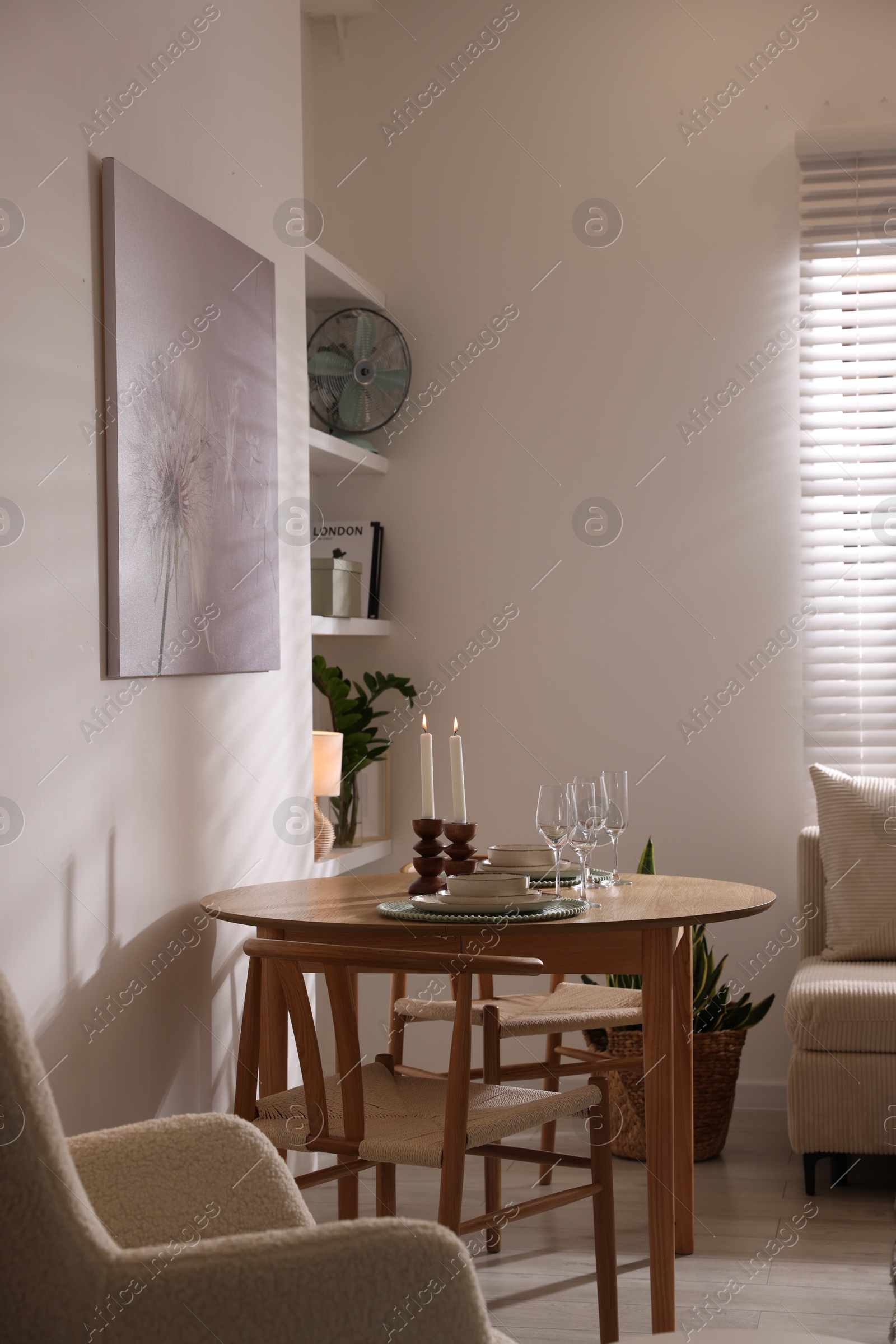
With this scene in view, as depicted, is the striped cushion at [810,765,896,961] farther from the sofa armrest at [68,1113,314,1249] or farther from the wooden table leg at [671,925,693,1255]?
the sofa armrest at [68,1113,314,1249]

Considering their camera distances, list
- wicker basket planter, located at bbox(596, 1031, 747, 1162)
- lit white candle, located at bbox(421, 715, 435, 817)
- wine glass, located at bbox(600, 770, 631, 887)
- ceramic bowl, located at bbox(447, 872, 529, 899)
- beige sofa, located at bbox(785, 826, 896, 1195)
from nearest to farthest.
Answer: ceramic bowl, located at bbox(447, 872, 529, 899), lit white candle, located at bbox(421, 715, 435, 817), wine glass, located at bbox(600, 770, 631, 887), beige sofa, located at bbox(785, 826, 896, 1195), wicker basket planter, located at bbox(596, 1031, 747, 1162)

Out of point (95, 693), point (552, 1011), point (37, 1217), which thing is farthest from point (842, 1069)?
point (37, 1217)

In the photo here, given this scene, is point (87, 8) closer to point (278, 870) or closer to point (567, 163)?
point (278, 870)

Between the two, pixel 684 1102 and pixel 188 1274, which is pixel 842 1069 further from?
pixel 188 1274

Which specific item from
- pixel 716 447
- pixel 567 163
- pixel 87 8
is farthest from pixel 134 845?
pixel 567 163

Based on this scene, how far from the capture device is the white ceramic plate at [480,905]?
224 centimetres

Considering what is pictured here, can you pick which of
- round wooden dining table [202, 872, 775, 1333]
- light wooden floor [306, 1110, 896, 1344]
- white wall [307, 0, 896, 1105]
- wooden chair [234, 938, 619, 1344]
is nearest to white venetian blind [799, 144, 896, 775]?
white wall [307, 0, 896, 1105]

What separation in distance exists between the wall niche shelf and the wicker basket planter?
4.21ft

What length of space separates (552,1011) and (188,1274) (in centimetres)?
187

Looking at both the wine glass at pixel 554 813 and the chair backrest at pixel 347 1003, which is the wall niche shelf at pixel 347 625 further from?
the chair backrest at pixel 347 1003

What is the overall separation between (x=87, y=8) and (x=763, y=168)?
2.25m

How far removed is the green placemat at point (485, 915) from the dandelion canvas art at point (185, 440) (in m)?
0.60

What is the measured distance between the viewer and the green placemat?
2.20m

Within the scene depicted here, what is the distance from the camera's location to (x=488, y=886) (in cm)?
232
